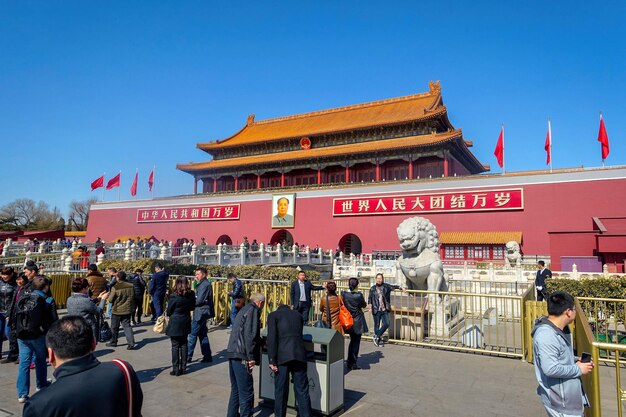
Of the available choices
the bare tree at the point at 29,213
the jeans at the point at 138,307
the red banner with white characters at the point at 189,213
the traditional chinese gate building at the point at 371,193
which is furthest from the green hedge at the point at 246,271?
the bare tree at the point at 29,213

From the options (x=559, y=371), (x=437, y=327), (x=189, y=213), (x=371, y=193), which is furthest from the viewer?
(x=189, y=213)

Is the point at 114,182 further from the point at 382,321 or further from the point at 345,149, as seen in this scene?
the point at 382,321

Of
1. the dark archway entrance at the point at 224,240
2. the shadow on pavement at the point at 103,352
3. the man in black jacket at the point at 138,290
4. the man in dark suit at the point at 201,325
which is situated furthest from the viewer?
the dark archway entrance at the point at 224,240

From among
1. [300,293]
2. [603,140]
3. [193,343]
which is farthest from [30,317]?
[603,140]

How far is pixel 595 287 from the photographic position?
32.3 feet

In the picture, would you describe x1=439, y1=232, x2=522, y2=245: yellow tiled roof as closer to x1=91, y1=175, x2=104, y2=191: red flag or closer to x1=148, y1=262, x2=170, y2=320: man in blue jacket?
x1=148, y1=262, x2=170, y2=320: man in blue jacket

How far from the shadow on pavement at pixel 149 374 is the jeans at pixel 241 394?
6.15 feet

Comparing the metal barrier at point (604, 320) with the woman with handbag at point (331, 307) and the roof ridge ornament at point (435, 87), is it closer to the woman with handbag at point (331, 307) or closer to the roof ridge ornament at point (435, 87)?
the woman with handbag at point (331, 307)

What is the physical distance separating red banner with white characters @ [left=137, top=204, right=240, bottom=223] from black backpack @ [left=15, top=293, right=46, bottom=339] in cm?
2414

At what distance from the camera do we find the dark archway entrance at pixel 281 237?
2743 cm

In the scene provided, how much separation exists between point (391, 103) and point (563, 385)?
2930cm

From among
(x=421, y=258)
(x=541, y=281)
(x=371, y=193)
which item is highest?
(x=371, y=193)

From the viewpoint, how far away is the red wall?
18.6m

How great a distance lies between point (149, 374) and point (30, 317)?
171 cm
